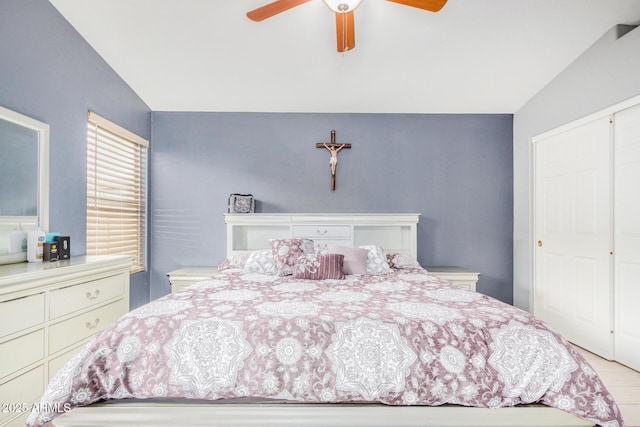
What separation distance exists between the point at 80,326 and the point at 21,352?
419 millimetres

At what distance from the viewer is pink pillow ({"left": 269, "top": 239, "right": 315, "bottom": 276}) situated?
2.79m

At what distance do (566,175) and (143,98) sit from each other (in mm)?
4176

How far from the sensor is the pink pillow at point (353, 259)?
2.82 meters

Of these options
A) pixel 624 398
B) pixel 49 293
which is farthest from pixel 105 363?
pixel 624 398

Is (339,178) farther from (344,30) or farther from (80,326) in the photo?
(80,326)

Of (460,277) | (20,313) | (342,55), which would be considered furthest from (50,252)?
(460,277)

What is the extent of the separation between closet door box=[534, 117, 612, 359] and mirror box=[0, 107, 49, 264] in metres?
4.15

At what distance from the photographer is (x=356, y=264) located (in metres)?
2.84

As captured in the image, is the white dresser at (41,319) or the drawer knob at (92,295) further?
the drawer knob at (92,295)

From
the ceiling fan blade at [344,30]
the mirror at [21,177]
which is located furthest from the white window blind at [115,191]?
the ceiling fan blade at [344,30]

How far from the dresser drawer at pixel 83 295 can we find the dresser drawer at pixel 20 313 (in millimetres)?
81

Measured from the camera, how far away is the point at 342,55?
2.87m

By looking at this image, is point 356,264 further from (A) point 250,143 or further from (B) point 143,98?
(B) point 143,98

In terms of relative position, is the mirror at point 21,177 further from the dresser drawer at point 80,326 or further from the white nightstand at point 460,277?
the white nightstand at point 460,277
